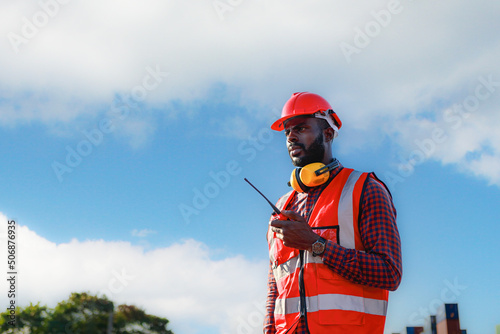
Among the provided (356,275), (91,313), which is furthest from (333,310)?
(91,313)

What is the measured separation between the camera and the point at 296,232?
4027 mm

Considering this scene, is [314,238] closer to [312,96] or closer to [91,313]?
[312,96]

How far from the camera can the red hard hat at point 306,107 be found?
487 cm

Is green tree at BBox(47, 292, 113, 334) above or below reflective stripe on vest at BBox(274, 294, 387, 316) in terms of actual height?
above

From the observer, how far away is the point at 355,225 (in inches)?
165

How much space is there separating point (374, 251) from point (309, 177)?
0.92 m

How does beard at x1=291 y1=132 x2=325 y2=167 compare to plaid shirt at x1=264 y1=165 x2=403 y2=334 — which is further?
beard at x1=291 y1=132 x2=325 y2=167

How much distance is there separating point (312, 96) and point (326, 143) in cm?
50

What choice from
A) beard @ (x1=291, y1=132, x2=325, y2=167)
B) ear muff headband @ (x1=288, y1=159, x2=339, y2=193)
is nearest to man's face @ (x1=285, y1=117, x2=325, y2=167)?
beard @ (x1=291, y1=132, x2=325, y2=167)

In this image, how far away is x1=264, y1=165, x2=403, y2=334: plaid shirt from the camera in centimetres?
389

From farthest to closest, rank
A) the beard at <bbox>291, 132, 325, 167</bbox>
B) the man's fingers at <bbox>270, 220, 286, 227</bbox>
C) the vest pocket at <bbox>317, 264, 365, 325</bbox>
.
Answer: the beard at <bbox>291, 132, 325, 167</bbox> → the man's fingers at <bbox>270, 220, 286, 227</bbox> → the vest pocket at <bbox>317, 264, 365, 325</bbox>

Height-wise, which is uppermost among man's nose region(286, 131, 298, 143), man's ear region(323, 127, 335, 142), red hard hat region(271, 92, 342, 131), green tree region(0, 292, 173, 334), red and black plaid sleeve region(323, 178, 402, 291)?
green tree region(0, 292, 173, 334)

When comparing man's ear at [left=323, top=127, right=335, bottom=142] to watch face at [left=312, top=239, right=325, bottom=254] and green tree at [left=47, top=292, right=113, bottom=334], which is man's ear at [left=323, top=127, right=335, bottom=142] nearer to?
watch face at [left=312, top=239, right=325, bottom=254]

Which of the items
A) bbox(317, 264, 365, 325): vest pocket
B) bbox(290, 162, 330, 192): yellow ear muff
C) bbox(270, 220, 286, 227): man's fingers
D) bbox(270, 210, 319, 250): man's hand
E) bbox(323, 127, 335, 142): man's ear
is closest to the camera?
bbox(317, 264, 365, 325): vest pocket
